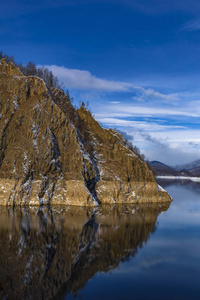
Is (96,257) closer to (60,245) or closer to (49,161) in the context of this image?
(60,245)

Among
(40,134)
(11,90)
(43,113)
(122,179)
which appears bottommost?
(122,179)

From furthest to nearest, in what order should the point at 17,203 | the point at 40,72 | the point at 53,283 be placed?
1. the point at 40,72
2. the point at 17,203
3. the point at 53,283

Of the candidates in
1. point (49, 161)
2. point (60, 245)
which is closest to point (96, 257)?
point (60, 245)

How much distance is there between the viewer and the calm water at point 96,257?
1928cm

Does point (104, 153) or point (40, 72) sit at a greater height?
point (40, 72)

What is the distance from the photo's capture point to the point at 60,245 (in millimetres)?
29203

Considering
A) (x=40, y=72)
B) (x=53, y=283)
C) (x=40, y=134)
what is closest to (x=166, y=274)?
(x=53, y=283)

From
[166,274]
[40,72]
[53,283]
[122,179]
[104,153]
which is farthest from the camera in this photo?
[40,72]

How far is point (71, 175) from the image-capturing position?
5881 cm

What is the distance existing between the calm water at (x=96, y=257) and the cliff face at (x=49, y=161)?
10606 mm

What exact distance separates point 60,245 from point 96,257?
5010mm

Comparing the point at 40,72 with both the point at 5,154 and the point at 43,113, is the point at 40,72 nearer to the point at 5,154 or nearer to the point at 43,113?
the point at 43,113

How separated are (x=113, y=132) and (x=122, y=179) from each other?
48.4ft

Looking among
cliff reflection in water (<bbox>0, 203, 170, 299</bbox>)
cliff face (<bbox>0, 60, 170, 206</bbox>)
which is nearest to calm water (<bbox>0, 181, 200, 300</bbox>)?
cliff reflection in water (<bbox>0, 203, 170, 299</bbox>)
